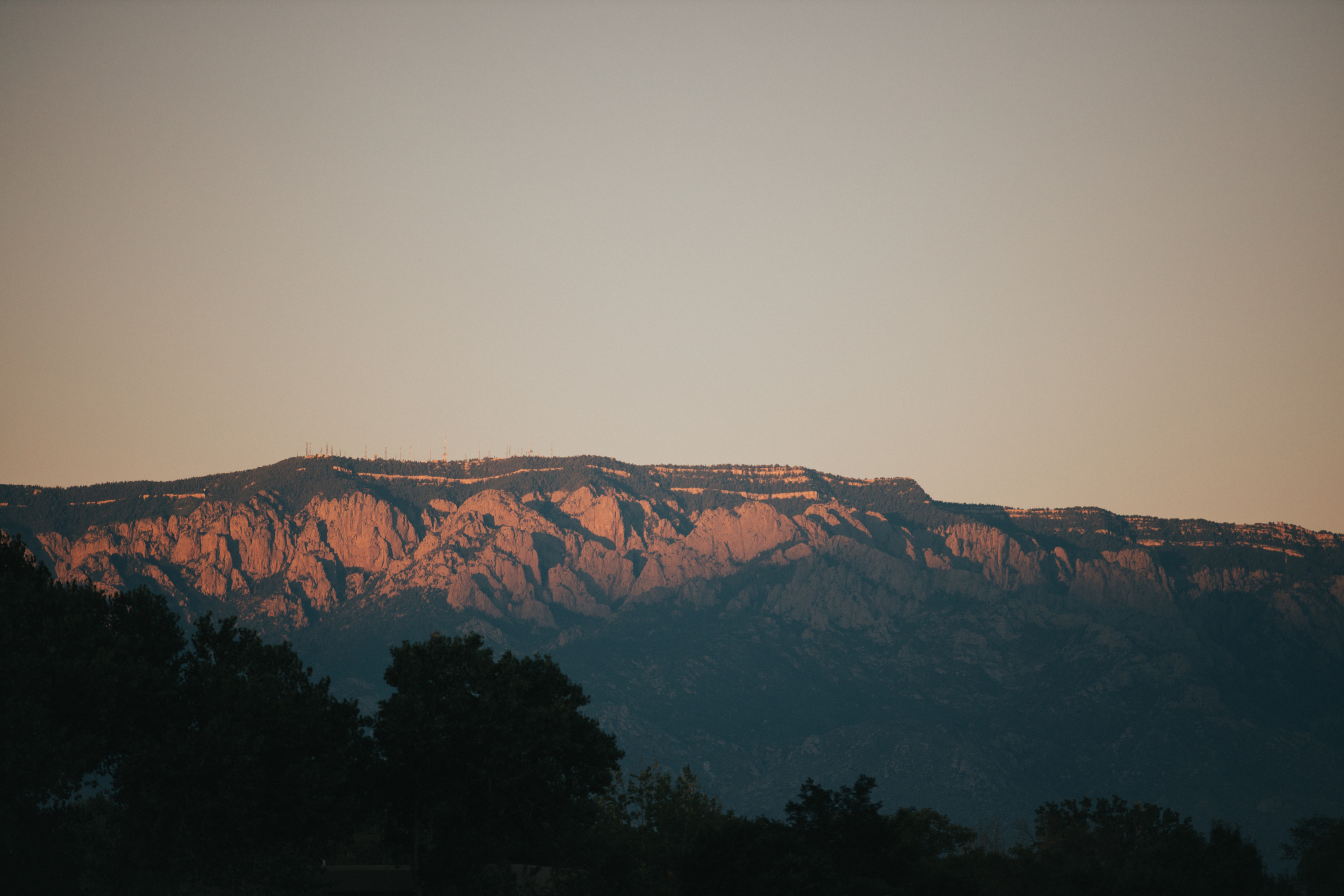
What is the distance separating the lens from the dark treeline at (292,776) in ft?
228

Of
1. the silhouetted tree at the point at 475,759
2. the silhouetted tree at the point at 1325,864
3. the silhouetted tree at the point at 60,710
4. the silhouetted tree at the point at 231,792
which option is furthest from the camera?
the silhouetted tree at the point at 1325,864

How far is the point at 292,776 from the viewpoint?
7162cm

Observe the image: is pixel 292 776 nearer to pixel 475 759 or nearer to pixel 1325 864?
pixel 475 759

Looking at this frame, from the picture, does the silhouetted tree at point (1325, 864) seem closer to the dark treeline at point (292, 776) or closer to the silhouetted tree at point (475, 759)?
the dark treeline at point (292, 776)

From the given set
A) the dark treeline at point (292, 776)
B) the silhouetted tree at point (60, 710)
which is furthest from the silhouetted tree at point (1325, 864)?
the silhouetted tree at point (60, 710)

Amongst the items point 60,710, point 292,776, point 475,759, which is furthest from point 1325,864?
point 60,710

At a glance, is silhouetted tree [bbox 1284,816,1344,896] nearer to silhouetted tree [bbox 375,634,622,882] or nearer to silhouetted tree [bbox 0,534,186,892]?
silhouetted tree [bbox 375,634,622,882]

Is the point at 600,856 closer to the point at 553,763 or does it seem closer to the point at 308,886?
the point at 553,763

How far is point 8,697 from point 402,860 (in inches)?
1048

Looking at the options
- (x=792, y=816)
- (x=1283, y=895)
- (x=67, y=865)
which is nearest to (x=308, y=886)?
(x=67, y=865)

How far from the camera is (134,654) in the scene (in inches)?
2911

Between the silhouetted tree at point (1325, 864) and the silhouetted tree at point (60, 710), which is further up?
the silhouetted tree at point (60, 710)

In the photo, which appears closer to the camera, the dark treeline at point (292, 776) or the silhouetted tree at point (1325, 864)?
the dark treeline at point (292, 776)

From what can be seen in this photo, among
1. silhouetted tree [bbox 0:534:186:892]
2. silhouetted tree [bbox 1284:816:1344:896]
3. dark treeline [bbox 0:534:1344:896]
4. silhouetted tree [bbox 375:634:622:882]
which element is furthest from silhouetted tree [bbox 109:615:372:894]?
silhouetted tree [bbox 1284:816:1344:896]
